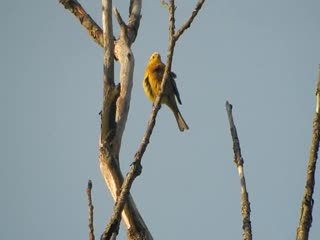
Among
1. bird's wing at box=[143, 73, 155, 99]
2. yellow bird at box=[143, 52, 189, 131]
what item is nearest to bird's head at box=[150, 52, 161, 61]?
yellow bird at box=[143, 52, 189, 131]

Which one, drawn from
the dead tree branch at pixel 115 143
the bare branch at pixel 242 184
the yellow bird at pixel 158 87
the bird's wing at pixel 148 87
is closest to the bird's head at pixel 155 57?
the yellow bird at pixel 158 87

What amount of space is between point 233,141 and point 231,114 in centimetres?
16

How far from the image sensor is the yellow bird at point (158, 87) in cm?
995

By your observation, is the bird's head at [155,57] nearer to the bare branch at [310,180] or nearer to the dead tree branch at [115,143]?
the dead tree branch at [115,143]

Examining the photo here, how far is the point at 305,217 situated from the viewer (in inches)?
126

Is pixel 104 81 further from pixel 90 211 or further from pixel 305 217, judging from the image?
pixel 305 217

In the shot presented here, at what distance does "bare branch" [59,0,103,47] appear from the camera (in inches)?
259

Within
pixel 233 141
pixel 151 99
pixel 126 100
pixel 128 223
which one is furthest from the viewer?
pixel 151 99

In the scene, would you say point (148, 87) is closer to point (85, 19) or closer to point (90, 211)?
point (85, 19)

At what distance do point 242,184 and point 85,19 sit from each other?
3.72 m

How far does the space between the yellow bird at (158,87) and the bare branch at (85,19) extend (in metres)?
3.00

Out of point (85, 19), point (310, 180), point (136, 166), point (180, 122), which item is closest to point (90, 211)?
point (136, 166)

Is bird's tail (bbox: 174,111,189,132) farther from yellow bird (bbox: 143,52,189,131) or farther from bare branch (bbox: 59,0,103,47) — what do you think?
bare branch (bbox: 59,0,103,47)

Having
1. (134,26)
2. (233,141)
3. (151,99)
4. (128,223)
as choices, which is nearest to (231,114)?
(233,141)
